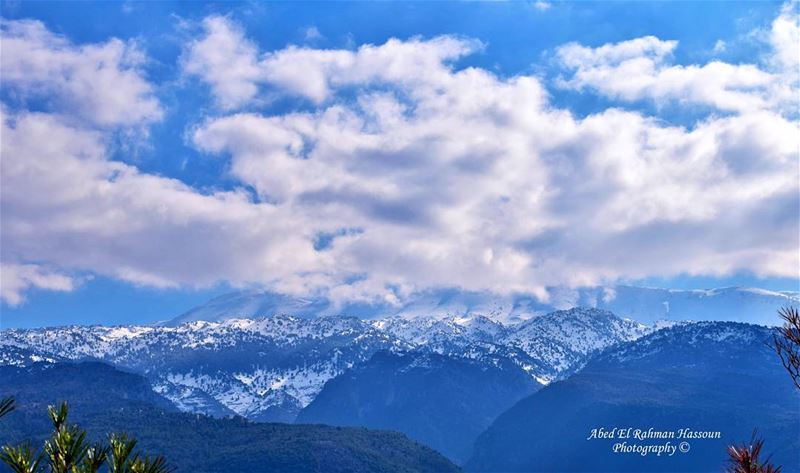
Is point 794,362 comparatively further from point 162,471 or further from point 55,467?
point 55,467

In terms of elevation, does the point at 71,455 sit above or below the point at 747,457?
below

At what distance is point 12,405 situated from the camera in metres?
34.3

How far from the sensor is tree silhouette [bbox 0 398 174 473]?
30500 millimetres

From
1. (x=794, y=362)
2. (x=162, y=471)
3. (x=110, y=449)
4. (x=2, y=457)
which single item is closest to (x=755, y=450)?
(x=794, y=362)

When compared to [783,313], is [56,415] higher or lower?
lower

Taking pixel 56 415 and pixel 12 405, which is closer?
pixel 56 415

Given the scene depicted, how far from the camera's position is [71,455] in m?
30.6

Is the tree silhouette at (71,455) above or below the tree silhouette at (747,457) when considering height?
below

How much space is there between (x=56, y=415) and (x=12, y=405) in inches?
134

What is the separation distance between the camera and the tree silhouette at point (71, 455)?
30.5 metres

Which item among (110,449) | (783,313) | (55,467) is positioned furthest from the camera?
(783,313)

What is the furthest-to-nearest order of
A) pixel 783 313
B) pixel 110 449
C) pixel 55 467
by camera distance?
pixel 783 313 → pixel 110 449 → pixel 55 467

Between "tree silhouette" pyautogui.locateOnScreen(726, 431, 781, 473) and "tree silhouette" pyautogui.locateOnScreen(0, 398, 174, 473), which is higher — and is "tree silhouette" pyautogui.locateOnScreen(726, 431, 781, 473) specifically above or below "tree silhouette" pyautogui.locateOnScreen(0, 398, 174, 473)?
above

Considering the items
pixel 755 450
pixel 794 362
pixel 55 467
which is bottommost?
pixel 55 467
